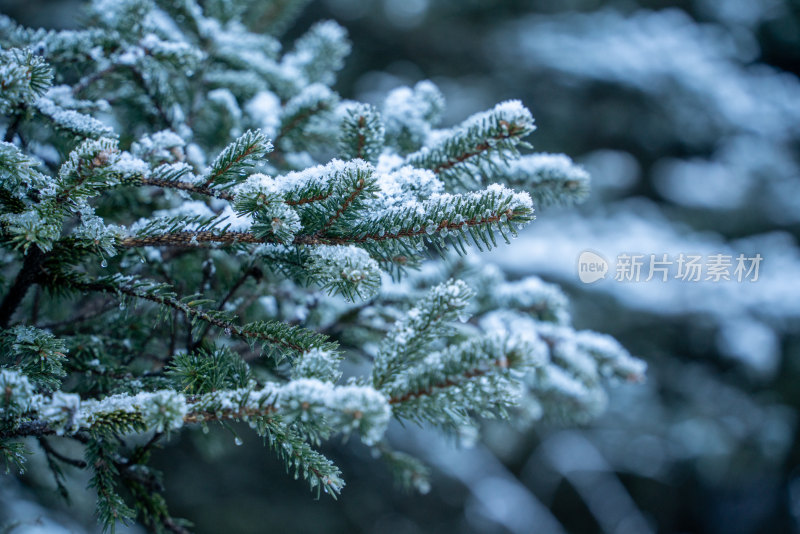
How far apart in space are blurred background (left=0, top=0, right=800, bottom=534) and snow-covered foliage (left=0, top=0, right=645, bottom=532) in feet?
5.83

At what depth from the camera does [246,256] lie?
2.83 feet

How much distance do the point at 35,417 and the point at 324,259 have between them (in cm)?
42

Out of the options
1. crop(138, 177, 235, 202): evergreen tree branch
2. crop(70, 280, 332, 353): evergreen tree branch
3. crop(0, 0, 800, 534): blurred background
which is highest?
crop(0, 0, 800, 534): blurred background

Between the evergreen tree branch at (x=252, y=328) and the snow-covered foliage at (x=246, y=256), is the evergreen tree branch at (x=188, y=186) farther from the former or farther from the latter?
the evergreen tree branch at (x=252, y=328)

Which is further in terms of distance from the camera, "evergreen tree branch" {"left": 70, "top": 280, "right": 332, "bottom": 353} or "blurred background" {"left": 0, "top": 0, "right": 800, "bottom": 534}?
"blurred background" {"left": 0, "top": 0, "right": 800, "bottom": 534}

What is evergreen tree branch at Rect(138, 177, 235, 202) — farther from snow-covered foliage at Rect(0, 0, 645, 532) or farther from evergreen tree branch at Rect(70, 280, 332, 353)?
evergreen tree branch at Rect(70, 280, 332, 353)

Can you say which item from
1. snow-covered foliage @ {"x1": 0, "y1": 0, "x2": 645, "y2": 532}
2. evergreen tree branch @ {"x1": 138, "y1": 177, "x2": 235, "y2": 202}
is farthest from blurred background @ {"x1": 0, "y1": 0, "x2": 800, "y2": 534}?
evergreen tree branch @ {"x1": 138, "y1": 177, "x2": 235, "y2": 202}

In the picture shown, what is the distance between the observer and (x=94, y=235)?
0.64 m

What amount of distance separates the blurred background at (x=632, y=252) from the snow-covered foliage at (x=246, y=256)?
178 cm

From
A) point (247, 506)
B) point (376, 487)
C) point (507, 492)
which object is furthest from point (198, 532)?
point (507, 492)

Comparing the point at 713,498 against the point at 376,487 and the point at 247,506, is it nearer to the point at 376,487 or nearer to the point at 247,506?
the point at 376,487

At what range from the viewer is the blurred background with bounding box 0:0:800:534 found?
9.02 feet

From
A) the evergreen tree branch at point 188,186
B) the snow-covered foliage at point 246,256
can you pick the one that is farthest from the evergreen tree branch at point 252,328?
the evergreen tree branch at point 188,186

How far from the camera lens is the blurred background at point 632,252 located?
9.02ft
